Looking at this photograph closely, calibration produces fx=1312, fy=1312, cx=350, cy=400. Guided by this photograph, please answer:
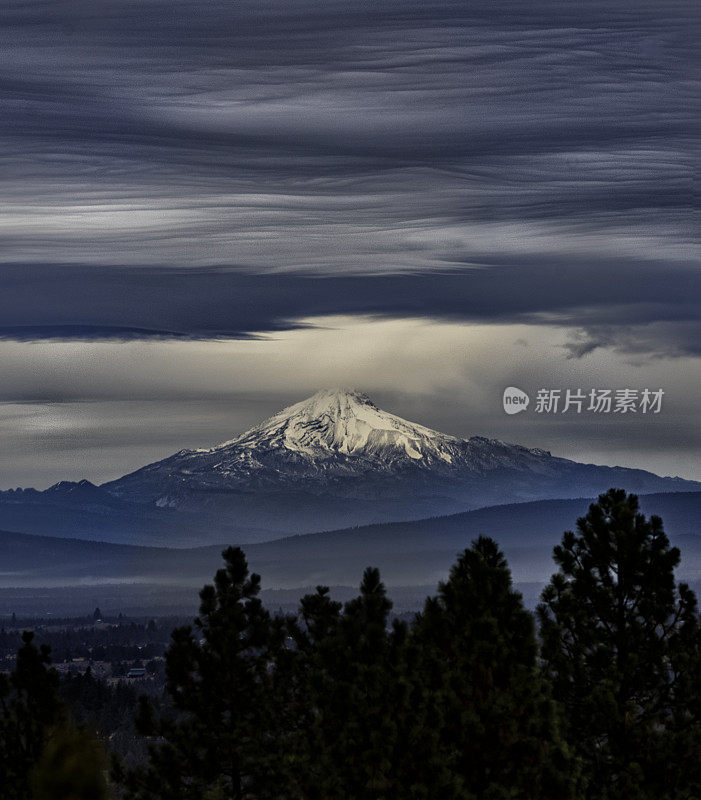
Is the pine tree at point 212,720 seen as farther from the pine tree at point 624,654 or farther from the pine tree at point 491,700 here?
the pine tree at point 491,700

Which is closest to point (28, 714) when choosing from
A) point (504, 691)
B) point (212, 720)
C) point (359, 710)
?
point (212, 720)

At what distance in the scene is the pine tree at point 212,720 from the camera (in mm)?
50312

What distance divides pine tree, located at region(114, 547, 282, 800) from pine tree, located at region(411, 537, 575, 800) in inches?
529

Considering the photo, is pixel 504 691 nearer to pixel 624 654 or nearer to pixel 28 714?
pixel 624 654

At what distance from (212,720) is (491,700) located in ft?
53.2

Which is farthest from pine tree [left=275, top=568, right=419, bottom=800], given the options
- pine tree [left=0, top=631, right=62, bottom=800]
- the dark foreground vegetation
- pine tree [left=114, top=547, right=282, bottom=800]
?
pine tree [left=0, top=631, right=62, bottom=800]

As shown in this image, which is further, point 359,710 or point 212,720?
point 212,720

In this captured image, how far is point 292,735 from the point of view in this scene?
169 ft

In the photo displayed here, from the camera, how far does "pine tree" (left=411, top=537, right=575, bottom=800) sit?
124 feet

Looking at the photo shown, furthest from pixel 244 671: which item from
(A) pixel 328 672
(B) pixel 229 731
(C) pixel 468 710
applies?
(C) pixel 468 710

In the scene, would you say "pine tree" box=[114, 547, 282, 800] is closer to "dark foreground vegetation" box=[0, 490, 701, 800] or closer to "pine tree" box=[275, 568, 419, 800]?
"dark foreground vegetation" box=[0, 490, 701, 800]

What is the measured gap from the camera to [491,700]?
38.1m

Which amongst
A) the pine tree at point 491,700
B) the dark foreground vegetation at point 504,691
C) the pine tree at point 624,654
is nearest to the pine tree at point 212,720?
the dark foreground vegetation at point 504,691

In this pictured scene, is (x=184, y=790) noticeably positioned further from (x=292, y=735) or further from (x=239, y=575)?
(x=239, y=575)
